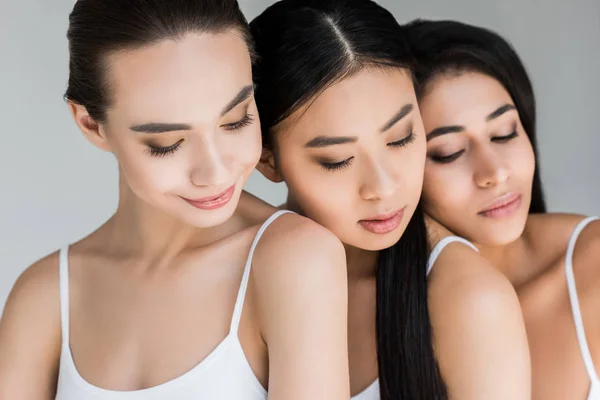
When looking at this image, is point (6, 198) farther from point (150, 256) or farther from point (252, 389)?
point (252, 389)

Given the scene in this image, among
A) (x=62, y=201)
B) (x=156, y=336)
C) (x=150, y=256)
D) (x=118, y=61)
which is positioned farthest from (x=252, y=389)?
(x=62, y=201)

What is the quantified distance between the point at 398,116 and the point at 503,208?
11.7 inches

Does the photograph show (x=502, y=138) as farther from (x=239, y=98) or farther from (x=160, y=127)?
(x=160, y=127)

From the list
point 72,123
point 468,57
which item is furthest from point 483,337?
point 72,123

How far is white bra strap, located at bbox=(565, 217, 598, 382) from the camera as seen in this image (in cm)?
145

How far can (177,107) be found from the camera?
114 centimetres

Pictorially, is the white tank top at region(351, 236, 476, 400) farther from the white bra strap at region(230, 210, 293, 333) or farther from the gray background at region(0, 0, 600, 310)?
the gray background at region(0, 0, 600, 310)

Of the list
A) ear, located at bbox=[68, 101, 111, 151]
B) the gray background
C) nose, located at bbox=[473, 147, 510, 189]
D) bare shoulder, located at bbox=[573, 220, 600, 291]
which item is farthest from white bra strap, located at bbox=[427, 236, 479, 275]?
the gray background

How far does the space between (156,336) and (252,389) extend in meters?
0.17

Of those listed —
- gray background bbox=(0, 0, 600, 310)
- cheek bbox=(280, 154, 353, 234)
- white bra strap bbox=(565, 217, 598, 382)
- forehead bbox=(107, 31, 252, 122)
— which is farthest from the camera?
gray background bbox=(0, 0, 600, 310)

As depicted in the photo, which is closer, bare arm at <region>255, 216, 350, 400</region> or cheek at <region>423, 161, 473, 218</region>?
bare arm at <region>255, 216, 350, 400</region>

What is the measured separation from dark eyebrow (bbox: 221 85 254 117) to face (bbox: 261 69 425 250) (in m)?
0.15

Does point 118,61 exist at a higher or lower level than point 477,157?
higher

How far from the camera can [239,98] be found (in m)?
1.18
